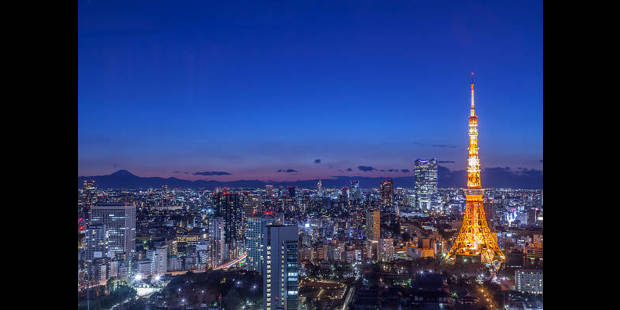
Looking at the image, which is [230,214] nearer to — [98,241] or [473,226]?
[98,241]

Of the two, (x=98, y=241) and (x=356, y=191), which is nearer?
(x=98, y=241)

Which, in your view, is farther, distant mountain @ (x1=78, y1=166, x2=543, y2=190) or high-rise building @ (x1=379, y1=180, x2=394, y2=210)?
high-rise building @ (x1=379, y1=180, x2=394, y2=210)

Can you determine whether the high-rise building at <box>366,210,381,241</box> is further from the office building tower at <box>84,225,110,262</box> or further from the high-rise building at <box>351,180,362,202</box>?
the office building tower at <box>84,225,110,262</box>

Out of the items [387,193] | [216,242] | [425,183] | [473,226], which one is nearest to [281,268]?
[216,242]

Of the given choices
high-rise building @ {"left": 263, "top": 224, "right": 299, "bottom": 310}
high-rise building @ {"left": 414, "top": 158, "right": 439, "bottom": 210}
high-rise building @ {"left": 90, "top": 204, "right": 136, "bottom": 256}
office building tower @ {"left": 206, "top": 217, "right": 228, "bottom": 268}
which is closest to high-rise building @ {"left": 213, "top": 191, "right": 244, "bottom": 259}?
office building tower @ {"left": 206, "top": 217, "right": 228, "bottom": 268}

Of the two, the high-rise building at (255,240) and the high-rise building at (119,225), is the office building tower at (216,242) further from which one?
the high-rise building at (119,225)
